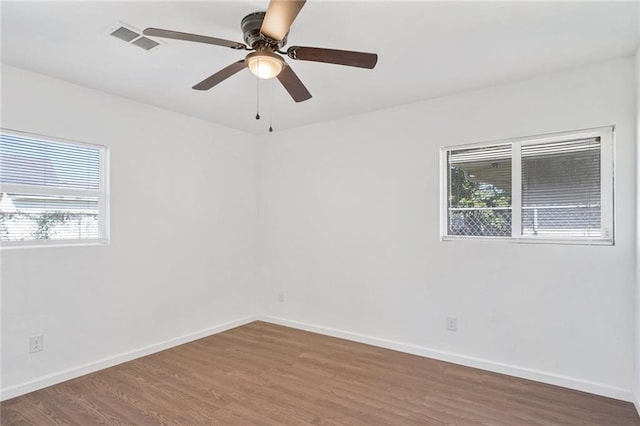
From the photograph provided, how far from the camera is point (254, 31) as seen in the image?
1.98 meters

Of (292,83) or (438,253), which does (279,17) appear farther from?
(438,253)

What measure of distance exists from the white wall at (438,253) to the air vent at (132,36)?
2175mm

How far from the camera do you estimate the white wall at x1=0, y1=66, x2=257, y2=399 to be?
9.03 ft

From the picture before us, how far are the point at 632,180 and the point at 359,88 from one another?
212 centimetres

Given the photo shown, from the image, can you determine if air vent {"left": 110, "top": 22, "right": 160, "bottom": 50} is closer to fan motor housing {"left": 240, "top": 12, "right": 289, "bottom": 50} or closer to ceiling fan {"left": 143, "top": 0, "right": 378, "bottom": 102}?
ceiling fan {"left": 143, "top": 0, "right": 378, "bottom": 102}

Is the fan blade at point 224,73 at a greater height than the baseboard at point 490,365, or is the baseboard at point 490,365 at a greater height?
the fan blade at point 224,73

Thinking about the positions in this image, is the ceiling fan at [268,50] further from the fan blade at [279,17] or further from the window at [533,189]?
the window at [533,189]

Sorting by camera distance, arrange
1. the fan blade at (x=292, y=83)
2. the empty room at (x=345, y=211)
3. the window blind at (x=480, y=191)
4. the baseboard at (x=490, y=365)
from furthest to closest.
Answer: the window blind at (x=480, y=191) < the baseboard at (x=490, y=365) < the empty room at (x=345, y=211) < the fan blade at (x=292, y=83)

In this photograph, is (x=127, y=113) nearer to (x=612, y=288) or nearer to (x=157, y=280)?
(x=157, y=280)

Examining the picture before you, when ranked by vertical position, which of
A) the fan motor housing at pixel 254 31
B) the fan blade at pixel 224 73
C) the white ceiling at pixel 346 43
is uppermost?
the white ceiling at pixel 346 43

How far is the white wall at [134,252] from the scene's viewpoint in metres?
2.75

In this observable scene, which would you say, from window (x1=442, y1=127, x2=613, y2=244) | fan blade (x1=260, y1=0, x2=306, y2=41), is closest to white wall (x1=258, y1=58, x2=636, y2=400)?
window (x1=442, y1=127, x2=613, y2=244)

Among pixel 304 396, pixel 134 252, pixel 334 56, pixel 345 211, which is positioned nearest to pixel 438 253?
pixel 345 211

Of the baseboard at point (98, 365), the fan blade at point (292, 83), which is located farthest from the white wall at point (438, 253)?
the fan blade at point (292, 83)
